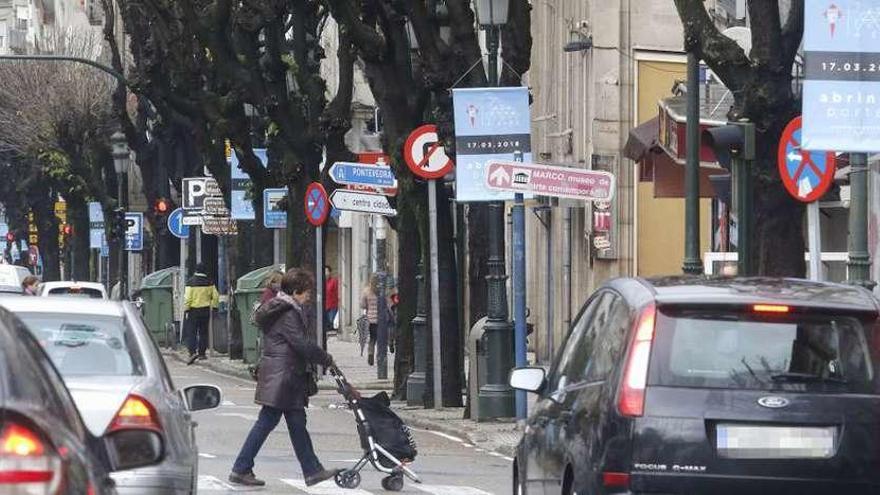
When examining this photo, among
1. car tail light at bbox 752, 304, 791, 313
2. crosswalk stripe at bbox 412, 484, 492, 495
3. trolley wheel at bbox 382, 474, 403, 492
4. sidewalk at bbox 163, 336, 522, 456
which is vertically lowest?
sidewalk at bbox 163, 336, 522, 456

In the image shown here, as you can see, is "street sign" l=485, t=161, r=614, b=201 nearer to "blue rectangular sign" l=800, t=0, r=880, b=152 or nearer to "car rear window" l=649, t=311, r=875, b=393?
"blue rectangular sign" l=800, t=0, r=880, b=152

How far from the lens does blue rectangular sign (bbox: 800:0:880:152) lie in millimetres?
14984

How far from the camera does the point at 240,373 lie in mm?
37062

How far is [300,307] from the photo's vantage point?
52.8 ft

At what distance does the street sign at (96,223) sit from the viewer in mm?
61906

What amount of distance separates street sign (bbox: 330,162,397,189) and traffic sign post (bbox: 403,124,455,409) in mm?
2451

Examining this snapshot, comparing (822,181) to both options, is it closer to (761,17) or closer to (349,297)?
(761,17)

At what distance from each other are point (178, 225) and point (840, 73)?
32.9 metres

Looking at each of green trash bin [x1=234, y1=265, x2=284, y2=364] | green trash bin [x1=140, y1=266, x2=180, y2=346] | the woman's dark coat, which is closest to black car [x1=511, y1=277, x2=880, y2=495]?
the woman's dark coat

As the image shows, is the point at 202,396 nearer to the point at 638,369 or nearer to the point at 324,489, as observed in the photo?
the point at 638,369

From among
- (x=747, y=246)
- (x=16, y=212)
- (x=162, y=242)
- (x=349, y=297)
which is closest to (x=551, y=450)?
(x=747, y=246)

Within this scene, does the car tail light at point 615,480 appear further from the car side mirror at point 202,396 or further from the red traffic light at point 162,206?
the red traffic light at point 162,206

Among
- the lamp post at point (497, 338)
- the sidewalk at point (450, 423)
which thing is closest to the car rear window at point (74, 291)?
the sidewalk at point (450, 423)

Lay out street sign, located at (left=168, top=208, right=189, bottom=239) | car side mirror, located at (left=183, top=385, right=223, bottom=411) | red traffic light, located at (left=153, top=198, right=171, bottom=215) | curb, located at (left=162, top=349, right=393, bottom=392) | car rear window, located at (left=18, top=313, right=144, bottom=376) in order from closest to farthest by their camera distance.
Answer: car rear window, located at (left=18, top=313, right=144, bottom=376) → car side mirror, located at (left=183, top=385, right=223, bottom=411) → curb, located at (left=162, top=349, right=393, bottom=392) → street sign, located at (left=168, top=208, right=189, bottom=239) → red traffic light, located at (left=153, top=198, right=171, bottom=215)
